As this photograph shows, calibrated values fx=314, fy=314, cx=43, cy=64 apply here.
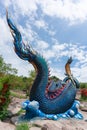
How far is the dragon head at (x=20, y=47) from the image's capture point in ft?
41.9

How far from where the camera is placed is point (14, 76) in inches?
1037

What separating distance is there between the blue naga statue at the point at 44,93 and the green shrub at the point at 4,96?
0.93 meters

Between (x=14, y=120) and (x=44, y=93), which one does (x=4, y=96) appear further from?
(x=44, y=93)

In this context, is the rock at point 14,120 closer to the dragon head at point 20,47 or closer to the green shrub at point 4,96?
the green shrub at point 4,96

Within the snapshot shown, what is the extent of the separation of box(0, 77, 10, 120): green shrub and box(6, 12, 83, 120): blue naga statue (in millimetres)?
932

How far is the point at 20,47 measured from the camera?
12.7 meters

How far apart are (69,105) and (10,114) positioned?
2577 mm

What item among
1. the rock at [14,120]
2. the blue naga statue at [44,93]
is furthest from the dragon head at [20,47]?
Result: the rock at [14,120]

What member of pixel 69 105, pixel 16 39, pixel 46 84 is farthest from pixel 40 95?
pixel 16 39

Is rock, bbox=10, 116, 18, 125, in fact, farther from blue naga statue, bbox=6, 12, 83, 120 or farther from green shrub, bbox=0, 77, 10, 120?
green shrub, bbox=0, 77, 10, 120

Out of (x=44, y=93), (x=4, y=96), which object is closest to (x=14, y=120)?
(x=4, y=96)

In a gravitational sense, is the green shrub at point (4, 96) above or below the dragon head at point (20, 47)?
below

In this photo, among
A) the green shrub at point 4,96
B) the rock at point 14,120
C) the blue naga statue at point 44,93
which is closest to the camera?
the rock at point 14,120

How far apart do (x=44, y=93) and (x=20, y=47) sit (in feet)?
7.11
